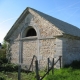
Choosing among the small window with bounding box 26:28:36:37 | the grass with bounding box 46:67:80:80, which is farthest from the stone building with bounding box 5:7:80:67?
the grass with bounding box 46:67:80:80

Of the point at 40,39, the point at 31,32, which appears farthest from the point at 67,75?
the point at 31,32

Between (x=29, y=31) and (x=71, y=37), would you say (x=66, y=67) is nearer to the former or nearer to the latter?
(x=71, y=37)

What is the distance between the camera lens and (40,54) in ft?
41.6

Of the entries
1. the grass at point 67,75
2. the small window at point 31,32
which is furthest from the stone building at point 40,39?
the grass at point 67,75

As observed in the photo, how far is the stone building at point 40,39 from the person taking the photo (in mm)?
11688

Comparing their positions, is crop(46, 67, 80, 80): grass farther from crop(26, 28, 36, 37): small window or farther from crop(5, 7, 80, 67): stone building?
crop(26, 28, 36, 37): small window

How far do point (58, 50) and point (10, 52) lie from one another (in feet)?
18.6

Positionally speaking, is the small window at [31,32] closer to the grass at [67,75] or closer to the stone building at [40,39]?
the stone building at [40,39]

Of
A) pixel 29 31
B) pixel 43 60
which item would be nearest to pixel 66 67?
pixel 43 60

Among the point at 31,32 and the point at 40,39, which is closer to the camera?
the point at 40,39

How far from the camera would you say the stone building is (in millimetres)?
11688

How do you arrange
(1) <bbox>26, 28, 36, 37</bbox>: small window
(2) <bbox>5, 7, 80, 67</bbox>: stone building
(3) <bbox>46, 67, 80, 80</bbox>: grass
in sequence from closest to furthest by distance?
(3) <bbox>46, 67, 80, 80</bbox>: grass < (2) <bbox>5, 7, 80, 67</bbox>: stone building < (1) <bbox>26, 28, 36, 37</bbox>: small window

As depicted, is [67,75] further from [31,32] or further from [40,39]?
[31,32]

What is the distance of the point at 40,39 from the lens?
506 inches
